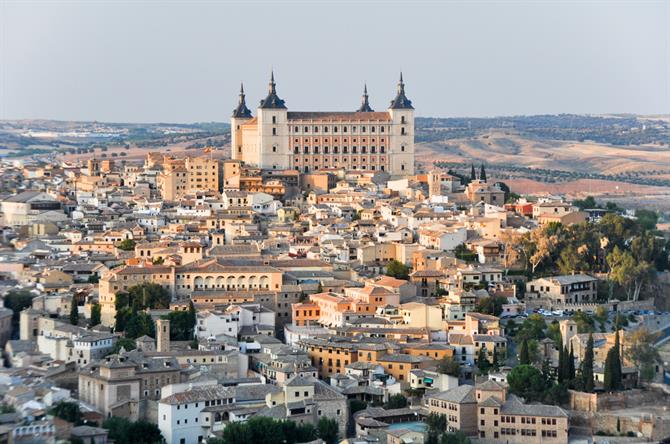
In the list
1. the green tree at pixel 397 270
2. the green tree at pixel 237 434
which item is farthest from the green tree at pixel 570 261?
the green tree at pixel 237 434

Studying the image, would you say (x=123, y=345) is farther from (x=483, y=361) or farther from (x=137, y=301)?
(x=483, y=361)

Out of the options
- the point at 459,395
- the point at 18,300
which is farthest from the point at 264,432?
the point at 18,300

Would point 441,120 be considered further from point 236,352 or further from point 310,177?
point 236,352

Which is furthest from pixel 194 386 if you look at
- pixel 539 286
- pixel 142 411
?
pixel 539 286

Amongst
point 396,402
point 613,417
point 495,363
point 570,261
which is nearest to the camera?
point 396,402

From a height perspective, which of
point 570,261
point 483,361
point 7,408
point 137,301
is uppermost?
point 570,261

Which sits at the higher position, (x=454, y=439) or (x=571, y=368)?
(x=571, y=368)

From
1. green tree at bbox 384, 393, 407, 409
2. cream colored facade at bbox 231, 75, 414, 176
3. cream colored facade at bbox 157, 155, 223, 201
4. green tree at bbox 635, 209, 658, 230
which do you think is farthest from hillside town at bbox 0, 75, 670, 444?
cream colored facade at bbox 231, 75, 414, 176

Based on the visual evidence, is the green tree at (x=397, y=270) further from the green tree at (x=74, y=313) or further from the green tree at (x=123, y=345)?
the green tree at (x=123, y=345)
